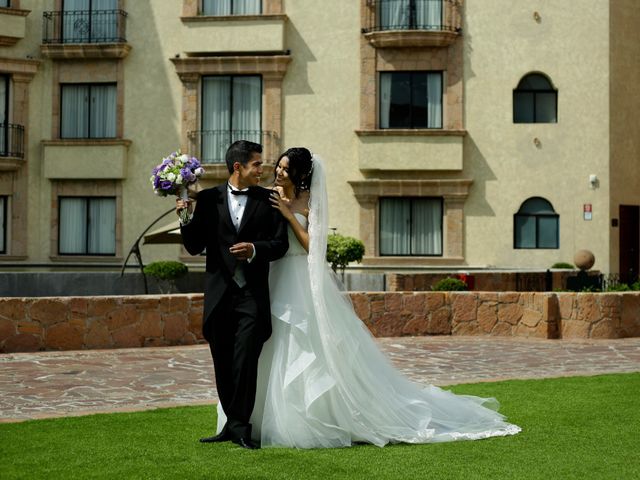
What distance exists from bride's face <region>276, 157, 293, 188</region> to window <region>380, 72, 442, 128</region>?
22420 mm

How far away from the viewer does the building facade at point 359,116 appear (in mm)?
30188

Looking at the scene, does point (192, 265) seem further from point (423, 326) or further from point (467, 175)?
point (423, 326)

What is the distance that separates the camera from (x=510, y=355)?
1531 centimetres

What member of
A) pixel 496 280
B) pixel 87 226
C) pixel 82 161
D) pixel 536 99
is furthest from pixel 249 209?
pixel 87 226

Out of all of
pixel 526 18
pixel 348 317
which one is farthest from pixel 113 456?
pixel 526 18

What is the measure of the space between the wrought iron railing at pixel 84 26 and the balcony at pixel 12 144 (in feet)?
9.20

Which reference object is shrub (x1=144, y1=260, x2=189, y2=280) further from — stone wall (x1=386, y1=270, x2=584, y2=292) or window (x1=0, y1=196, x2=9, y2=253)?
window (x1=0, y1=196, x2=9, y2=253)

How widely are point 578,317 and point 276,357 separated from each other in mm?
10675

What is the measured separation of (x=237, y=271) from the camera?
811cm

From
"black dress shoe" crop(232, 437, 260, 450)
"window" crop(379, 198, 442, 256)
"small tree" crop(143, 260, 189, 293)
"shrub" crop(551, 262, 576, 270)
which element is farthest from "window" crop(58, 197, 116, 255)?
"black dress shoe" crop(232, 437, 260, 450)

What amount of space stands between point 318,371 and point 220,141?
2346cm

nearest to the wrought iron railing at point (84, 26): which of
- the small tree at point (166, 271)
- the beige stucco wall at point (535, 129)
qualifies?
the small tree at point (166, 271)

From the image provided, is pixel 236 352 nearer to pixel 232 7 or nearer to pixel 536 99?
pixel 536 99

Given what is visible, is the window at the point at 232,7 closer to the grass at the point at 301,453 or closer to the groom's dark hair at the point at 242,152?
the grass at the point at 301,453
